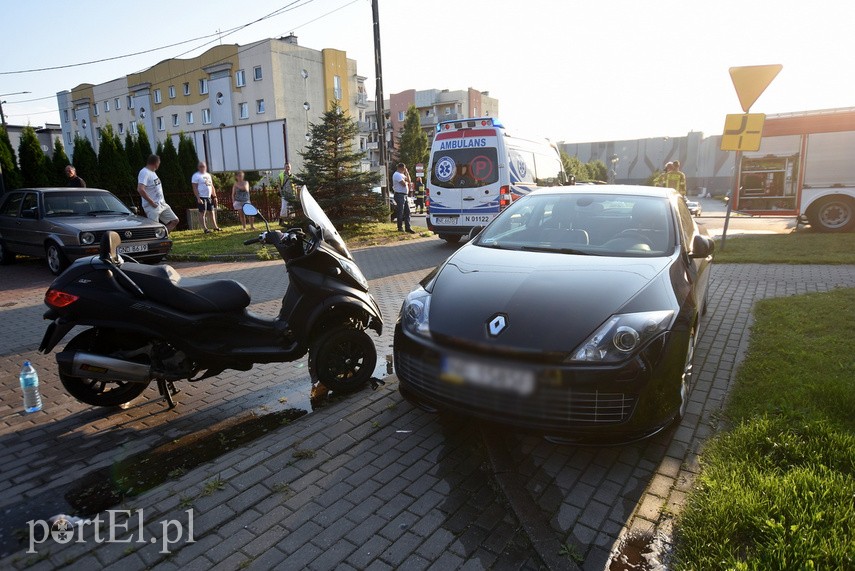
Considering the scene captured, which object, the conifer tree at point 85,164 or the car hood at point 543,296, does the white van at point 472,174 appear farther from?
the conifer tree at point 85,164

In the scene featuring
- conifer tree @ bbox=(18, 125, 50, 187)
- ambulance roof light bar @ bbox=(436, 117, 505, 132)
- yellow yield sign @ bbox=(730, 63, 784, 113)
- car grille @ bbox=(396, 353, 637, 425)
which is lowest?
car grille @ bbox=(396, 353, 637, 425)

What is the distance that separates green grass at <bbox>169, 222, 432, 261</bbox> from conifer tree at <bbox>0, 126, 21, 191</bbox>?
503 centimetres

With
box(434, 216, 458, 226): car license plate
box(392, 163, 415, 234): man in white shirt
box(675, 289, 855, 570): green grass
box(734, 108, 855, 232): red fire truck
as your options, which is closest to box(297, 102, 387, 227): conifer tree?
box(392, 163, 415, 234): man in white shirt

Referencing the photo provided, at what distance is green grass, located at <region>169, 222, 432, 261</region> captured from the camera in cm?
1172

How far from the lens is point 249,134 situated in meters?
20.1

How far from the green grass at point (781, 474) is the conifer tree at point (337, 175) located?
11.6 metres

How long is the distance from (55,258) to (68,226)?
69 centimetres

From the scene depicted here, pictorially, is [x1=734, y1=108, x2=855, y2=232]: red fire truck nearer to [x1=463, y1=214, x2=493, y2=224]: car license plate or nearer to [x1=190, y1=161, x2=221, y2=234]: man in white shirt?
[x1=463, y1=214, x2=493, y2=224]: car license plate

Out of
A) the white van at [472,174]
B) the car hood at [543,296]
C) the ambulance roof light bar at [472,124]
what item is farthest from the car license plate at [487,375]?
the ambulance roof light bar at [472,124]

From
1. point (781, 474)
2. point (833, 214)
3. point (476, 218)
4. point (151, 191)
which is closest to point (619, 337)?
Result: point (781, 474)

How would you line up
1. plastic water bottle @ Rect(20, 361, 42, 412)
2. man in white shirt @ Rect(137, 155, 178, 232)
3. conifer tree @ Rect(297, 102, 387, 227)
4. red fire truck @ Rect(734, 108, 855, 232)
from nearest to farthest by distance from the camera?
plastic water bottle @ Rect(20, 361, 42, 412) → man in white shirt @ Rect(137, 155, 178, 232) → red fire truck @ Rect(734, 108, 855, 232) → conifer tree @ Rect(297, 102, 387, 227)

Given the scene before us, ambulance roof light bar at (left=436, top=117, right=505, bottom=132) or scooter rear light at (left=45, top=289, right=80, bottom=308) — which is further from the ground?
ambulance roof light bar at (left=436, top=117, right=505, bottom=132)

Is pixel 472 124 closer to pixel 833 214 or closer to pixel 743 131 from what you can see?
pixel 743 131

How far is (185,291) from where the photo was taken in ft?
12.4
